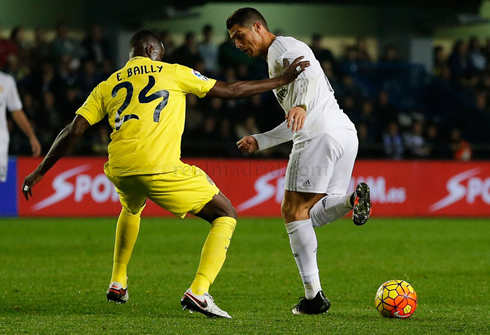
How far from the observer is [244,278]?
722 cm

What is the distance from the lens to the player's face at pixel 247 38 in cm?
554

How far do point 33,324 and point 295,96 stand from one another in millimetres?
2342

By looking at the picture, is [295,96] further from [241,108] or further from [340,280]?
[241,108]

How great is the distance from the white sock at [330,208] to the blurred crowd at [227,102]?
8630 millimetres

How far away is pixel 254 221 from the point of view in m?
13.7

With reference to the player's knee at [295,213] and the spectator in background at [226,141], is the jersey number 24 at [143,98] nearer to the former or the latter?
the player's knee at [295,213]

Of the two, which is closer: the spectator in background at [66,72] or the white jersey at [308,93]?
the white jersey at [308,93]

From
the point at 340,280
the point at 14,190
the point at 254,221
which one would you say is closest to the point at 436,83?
the point at 254,221

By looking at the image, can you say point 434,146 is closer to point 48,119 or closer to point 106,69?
point 106,69

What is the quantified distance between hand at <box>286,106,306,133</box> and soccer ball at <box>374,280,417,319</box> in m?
1.25

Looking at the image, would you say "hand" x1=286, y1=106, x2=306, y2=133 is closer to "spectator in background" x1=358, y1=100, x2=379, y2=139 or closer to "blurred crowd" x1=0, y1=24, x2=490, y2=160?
"blurred crowd" x1=0, y1=24, x2=490, y2=160

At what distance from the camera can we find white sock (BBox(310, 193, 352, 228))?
5.54 meters

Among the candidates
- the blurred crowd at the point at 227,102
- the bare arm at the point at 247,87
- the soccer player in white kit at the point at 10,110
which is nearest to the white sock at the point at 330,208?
the bare arm at the point at 247,87

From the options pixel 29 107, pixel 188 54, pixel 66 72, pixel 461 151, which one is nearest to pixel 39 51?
pixel 66 72
